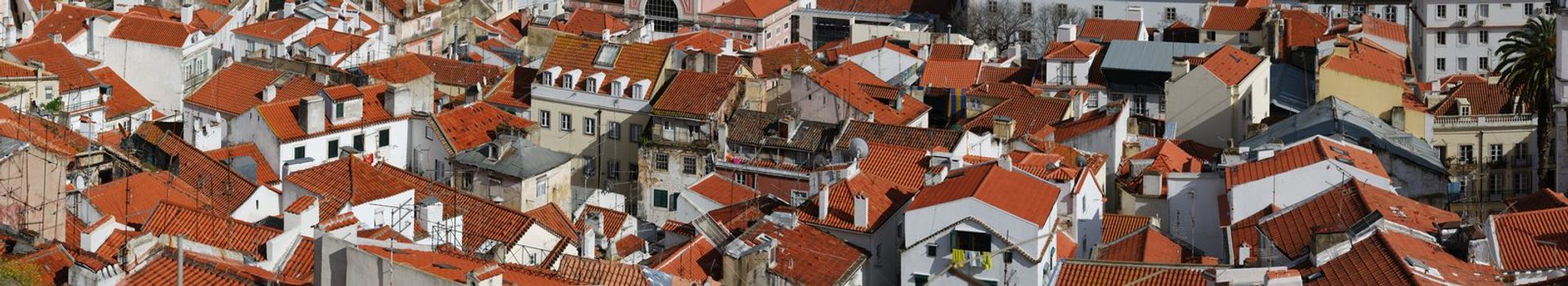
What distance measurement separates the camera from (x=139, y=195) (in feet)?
213

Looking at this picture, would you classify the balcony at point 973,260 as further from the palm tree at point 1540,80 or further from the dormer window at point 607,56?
the palm tree at point 1540,80

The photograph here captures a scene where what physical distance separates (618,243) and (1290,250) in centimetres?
1578

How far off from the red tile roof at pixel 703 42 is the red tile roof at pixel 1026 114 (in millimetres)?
15560

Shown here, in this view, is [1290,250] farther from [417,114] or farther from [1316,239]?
[417,114]

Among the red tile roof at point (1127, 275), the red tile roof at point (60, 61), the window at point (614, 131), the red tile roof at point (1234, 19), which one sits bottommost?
the red tile roof at point (1127, 275)

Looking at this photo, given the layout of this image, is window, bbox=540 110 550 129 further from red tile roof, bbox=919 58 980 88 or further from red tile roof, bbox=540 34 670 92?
red tile roof, bbox=919 58 980 88

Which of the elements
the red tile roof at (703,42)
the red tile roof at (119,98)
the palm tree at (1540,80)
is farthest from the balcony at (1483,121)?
the red tile roof at (119,98)

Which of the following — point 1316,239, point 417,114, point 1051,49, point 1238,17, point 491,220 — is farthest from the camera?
point 1238,17

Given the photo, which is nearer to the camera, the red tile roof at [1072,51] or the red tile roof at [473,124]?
the red tile roof at [473,124]

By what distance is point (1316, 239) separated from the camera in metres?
57.7

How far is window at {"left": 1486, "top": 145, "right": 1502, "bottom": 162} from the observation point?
8250cm

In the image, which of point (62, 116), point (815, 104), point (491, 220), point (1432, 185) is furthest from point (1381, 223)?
point (62, 116)

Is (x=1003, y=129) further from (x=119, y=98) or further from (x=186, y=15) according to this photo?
(x=186, y=15)

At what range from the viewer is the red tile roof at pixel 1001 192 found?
63031 mm
